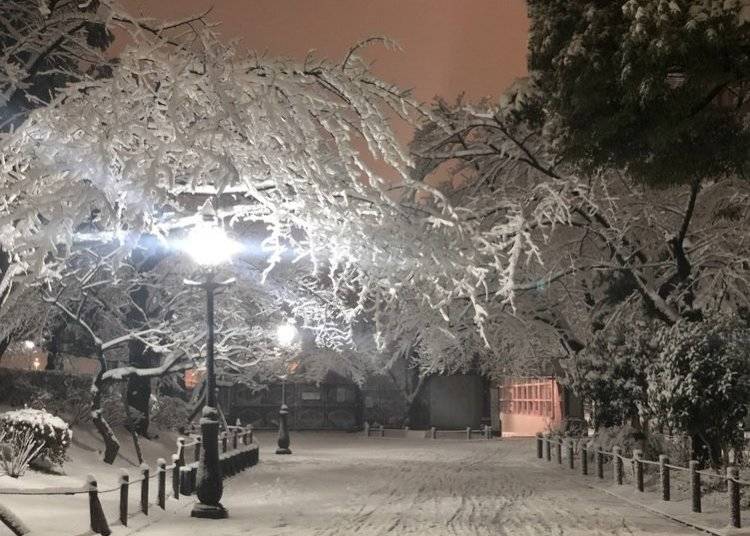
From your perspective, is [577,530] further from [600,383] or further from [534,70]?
[600,383]

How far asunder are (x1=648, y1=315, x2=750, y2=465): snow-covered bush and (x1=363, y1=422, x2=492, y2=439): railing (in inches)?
1080

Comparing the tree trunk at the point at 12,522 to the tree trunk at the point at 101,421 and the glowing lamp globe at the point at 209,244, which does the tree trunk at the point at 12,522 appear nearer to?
the glowing lamp globe at the point at 209,244

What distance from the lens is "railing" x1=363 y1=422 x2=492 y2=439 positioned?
142 ft

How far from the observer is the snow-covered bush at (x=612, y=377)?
2078 cm

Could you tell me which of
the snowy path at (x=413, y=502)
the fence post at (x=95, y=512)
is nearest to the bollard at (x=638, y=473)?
the snowy path at (x=413, y=502)

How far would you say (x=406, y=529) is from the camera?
12.3 m

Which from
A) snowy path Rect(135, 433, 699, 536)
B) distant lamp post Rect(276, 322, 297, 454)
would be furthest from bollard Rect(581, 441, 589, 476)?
distant lamp post Rect(276, 322, 297, 454)

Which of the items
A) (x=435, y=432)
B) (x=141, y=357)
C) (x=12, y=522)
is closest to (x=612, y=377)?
(x=141, y=357)

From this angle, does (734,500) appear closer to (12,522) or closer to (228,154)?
(228,154)

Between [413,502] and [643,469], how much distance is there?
5658 millimetres

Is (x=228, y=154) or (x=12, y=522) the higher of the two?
(x=228, y=154)

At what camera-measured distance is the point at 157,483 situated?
1736cm

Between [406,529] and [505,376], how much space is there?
107 feet

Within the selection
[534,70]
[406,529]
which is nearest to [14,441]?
[406,529]
